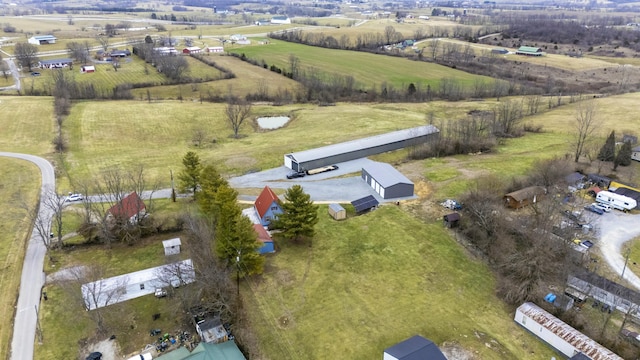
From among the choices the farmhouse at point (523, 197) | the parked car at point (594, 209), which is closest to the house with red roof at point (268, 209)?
the farmhouse at point (523, 197)

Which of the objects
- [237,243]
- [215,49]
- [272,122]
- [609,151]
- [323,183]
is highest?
[215,49]

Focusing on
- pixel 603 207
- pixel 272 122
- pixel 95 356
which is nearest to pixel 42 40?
pixel 272 122

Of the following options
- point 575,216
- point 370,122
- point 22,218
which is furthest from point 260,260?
point 370,122

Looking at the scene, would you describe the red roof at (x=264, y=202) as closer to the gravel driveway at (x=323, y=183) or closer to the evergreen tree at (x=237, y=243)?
the gravel driveway at (x=323, y=183)

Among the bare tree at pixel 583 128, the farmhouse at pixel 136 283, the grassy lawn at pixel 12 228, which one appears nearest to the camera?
the grassy lawn at pixel 12 228

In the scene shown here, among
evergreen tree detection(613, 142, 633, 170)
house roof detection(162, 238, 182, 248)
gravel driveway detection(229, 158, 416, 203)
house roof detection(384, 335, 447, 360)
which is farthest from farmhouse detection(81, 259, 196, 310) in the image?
evergreen tree detection(613, 142, 633, 170)

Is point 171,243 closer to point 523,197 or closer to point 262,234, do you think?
point 262,234
